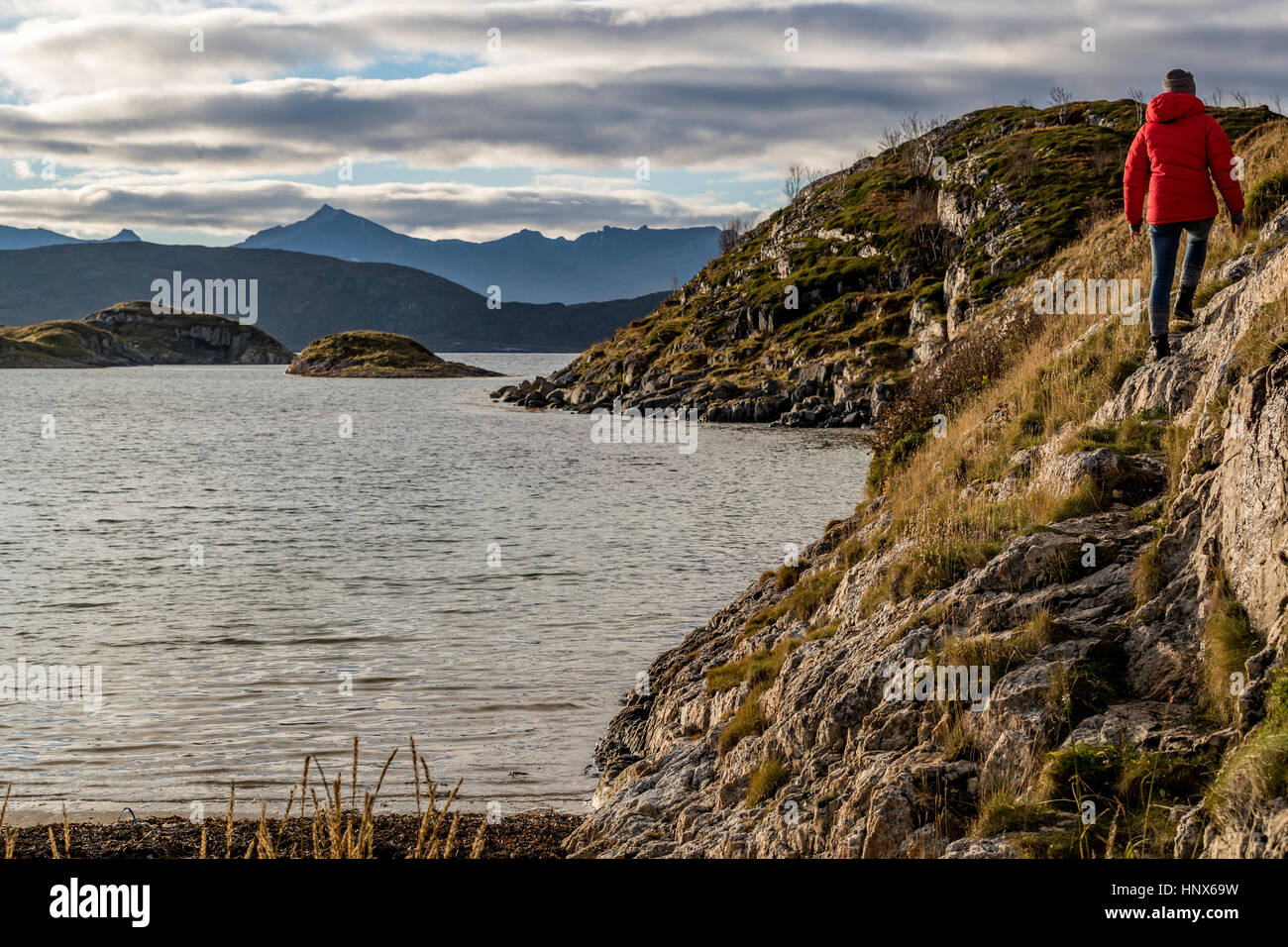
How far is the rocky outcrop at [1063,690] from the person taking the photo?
6.40 meters

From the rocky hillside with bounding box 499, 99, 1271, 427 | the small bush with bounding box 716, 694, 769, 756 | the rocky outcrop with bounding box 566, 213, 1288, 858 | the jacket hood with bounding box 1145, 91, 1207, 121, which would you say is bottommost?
the small bush with bounding box 716, 694, 769, 756

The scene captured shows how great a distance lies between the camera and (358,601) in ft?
78.2

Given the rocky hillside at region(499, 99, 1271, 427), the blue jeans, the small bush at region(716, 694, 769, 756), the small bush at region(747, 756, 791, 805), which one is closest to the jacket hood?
the blue jeans

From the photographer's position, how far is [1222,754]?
6262mm

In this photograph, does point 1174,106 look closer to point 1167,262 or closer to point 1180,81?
point 1180,81

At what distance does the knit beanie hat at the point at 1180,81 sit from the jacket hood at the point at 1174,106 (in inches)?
2.7

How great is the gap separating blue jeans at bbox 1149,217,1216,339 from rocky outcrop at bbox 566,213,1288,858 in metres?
0.49

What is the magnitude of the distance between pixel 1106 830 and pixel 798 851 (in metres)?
2.42

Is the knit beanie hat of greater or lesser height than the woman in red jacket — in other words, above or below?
above

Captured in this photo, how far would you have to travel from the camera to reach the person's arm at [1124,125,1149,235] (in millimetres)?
12266

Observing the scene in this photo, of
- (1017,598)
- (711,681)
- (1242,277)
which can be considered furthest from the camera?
(711,681)

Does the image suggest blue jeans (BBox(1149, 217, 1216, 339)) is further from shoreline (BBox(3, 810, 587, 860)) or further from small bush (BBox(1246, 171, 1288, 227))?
shoreline (BBox(3, 810, 587, 860))
